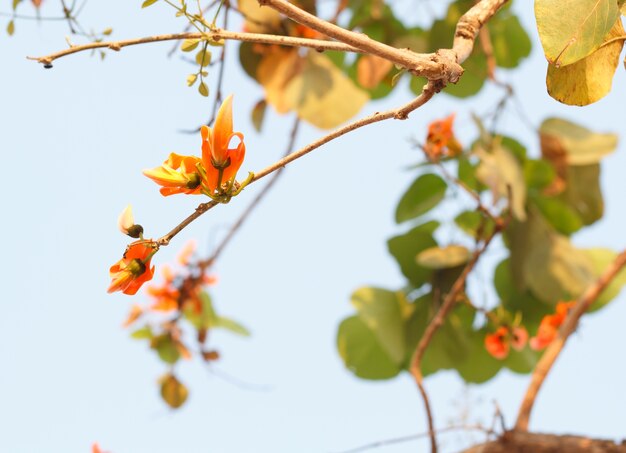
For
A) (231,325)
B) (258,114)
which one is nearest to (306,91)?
(258,114)

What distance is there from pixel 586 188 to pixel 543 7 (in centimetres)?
72

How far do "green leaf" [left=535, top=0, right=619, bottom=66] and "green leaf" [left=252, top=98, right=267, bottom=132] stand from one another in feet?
2.03

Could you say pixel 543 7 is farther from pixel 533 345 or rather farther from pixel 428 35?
pixel 428 35

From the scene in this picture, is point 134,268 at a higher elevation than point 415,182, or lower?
lower

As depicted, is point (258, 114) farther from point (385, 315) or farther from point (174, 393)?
point (174, 393)

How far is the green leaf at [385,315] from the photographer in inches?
34.4

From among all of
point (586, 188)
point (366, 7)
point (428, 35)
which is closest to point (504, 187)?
point (586, 188)

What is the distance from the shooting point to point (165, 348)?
112 cm

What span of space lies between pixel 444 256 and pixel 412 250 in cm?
8

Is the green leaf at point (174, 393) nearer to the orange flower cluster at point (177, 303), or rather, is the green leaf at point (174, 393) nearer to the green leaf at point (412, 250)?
the orange flower cluster at point (177, 303)

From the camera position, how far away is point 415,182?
0.99 m

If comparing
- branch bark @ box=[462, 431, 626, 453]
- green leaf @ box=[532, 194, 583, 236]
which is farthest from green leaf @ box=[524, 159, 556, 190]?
branch bark @ box=[462, 431, 626, 453]

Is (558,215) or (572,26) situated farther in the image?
(558,215)

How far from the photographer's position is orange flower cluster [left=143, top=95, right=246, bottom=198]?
353mm
